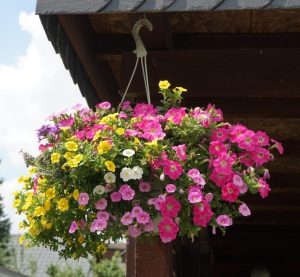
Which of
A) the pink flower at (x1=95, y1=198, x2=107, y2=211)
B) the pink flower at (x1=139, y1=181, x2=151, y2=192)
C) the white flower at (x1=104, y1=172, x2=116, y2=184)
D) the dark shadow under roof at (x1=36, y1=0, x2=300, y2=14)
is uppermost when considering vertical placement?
the dark shadow under roof at (x1=36, y1=0, x2=300, y2=14)

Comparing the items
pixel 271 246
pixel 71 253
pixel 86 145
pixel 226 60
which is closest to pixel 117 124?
pixel 86 145

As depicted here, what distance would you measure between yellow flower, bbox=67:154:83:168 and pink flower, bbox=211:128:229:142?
0.42 m

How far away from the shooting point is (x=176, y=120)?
1.98 meters

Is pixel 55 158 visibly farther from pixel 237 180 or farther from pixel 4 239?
pixel 4 239

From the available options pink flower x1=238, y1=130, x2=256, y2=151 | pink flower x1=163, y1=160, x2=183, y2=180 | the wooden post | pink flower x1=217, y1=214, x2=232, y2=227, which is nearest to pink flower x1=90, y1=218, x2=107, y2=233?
pink flower x1=163, y1=160, x2=183, y2=180

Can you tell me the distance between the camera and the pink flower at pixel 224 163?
1861 millimetres

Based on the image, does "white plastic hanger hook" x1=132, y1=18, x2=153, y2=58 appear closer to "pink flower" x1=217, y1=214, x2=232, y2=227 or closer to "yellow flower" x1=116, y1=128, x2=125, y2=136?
"yellow flower" x1=116, y1=128, x2=125, y2=136

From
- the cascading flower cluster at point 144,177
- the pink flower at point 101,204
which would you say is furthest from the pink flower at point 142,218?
the pink flower at point 101,204

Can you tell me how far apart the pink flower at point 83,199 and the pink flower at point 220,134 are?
0.43 metres

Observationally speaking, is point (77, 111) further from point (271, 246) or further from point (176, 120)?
point (271, 246)

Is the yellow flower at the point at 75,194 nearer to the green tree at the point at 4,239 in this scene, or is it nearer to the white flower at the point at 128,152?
the white flower at the point at 128,152

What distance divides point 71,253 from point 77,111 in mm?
465

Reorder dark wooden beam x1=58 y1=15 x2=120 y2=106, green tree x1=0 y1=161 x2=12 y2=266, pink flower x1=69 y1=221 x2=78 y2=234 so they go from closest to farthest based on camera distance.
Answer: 1. pink flower x1=69 y1=221 x2=78 y2=234
2. dark wooden beam x1=58 y1=15 x2=120 y2=106
3. green tree x1=0 y1=161 x2=12 y2=266

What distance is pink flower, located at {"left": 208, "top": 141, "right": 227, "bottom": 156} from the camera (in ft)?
6.23
